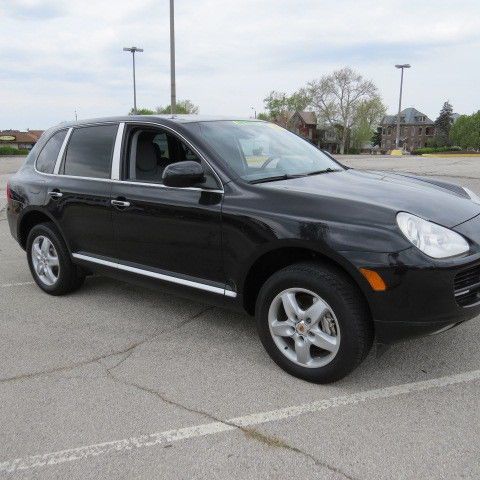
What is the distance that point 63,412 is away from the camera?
304 cm

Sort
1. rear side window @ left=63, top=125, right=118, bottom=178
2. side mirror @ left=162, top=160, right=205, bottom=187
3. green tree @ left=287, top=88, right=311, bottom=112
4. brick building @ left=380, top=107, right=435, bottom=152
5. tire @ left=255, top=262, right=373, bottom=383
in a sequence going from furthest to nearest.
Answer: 1. brick building @ left=380, top=107, right=435, bottom=152
2. green tree @ left=287, top=88, right=311, bottom=112
3. rear side window @ left=63, top=125, right=118, bottom=178
4. side mirror @ left=162, top=160, right=205, bottom=187
5. tire @ left=255, top=262, right=373, bottom=383

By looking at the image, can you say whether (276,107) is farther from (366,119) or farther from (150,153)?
(150,153)

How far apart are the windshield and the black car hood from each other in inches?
7.4

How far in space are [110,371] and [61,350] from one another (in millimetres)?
575

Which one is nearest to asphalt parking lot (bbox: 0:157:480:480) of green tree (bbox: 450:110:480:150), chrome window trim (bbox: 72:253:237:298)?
chrome window trim (bbox: 72:253:237:298)

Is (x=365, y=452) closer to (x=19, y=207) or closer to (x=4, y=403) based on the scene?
(x=4, y=403)

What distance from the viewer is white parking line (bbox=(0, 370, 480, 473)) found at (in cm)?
262

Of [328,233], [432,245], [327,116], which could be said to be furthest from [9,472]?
[327,116]

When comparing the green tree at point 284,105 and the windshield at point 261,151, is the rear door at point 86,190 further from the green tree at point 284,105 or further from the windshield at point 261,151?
the green tree at point 284,105

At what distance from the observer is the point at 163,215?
3.83 metres

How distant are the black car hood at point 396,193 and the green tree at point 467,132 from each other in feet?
349

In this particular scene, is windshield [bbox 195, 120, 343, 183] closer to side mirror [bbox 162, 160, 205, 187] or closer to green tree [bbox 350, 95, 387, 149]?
side mirror [bbox 162, 160, 205, 187]

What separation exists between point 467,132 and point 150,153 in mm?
107673

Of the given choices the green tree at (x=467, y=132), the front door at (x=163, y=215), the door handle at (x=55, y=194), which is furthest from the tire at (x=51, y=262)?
the green tree at (x=467, y=132)
